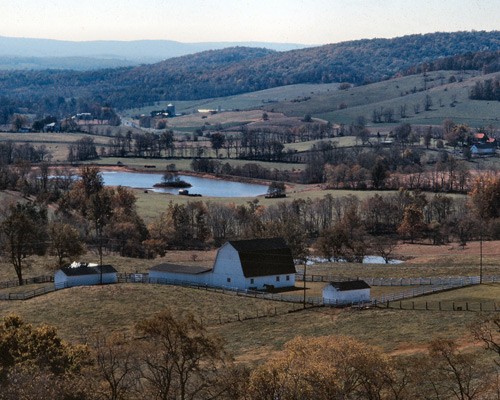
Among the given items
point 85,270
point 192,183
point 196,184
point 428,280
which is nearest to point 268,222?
point 85,270

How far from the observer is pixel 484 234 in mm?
100438

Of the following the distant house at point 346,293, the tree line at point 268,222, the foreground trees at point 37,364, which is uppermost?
the foreground trees at point 37,364

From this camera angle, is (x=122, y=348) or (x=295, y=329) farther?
(x=295, y=329)

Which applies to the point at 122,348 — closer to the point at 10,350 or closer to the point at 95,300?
the point at 10,350

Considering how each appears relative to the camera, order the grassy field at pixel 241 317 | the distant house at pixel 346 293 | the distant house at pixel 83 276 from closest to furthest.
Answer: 1. the grassy field at pixel 241 317
2. the distant house at pixel 346 293
3. the distant house at pixel 83 276

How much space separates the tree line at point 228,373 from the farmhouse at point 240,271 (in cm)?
3067

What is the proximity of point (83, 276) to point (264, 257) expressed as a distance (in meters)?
13.2

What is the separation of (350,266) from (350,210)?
31719mm

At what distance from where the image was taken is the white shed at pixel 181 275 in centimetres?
6775

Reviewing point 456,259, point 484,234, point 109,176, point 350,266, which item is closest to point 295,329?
point 350,266

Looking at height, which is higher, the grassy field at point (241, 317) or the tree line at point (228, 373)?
the tree line at point (228, 373)

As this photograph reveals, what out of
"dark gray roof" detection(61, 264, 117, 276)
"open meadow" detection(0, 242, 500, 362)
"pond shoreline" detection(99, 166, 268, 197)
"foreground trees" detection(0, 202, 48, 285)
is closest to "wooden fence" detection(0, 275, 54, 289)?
"foreground trees" detection(0, 202, 48, 285)

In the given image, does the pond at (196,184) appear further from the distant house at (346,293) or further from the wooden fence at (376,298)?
the distant house at (346,293)

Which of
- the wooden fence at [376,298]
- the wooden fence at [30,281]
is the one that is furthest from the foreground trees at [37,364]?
the wooden fence at [30,281]
